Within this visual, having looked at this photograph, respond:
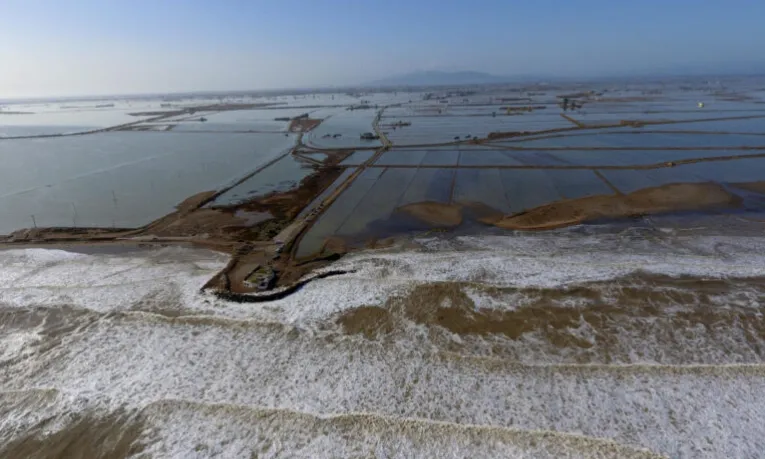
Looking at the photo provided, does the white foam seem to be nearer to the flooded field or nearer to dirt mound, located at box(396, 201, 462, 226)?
the flooded field

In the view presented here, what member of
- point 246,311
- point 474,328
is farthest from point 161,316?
point 474,328

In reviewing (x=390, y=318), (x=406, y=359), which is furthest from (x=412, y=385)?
(x=390, y=318)

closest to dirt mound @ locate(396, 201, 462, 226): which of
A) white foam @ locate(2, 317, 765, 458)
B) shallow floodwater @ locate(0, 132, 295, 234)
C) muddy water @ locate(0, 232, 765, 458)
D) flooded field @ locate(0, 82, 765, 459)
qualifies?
flooded field @ locate(0, 82, 765, 459)

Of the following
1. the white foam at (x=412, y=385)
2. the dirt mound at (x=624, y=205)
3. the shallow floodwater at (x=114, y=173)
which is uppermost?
the shallow floodwater at (x=114, y=173)

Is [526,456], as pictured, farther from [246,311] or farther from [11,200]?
[11,200]

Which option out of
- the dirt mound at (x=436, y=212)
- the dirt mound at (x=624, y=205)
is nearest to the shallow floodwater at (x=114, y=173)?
the dirt mound at (x=436, y=212)

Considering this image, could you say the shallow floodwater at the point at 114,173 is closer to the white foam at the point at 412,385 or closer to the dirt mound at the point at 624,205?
the white foam at the point at 412,385
